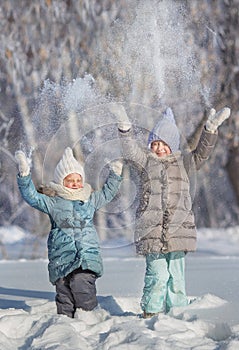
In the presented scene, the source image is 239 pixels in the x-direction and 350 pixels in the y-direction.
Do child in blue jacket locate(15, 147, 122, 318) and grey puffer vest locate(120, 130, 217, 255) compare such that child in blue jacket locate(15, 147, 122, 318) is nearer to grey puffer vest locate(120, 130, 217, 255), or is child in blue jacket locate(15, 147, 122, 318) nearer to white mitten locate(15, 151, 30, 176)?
white mitten locate(15, 151, 30, 176)

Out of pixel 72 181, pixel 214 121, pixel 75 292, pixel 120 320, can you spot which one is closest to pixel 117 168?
pixel 72 181

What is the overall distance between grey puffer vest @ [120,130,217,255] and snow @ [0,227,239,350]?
43 cm

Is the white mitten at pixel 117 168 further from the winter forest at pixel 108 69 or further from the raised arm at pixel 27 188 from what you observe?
the winter forest at pixel 108 69

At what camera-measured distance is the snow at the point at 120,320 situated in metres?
4.01

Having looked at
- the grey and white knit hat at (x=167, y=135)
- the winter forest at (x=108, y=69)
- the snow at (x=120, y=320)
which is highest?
the winter forest at (x=108, y=69)

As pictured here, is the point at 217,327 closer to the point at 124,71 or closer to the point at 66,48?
the point at 124,71

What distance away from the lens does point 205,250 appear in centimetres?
1207

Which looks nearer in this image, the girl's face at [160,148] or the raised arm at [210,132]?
the raised arm at [210,132]

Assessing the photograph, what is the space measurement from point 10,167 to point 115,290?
7.90 m

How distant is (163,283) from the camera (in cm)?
498

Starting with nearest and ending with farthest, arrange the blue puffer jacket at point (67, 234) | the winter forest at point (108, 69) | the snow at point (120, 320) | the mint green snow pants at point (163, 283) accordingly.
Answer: the snow at point (120, 320) < the blue puffer jacket at point (67, 234) < the mint green snow pants at point (163, 283) < the winter forest at point (108, 69)

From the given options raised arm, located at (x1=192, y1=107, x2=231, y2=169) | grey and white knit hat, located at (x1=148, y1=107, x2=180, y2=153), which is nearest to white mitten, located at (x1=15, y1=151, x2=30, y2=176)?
grey and white knit hat, located at (x1=148, y1=107, x2=180, y2=153)

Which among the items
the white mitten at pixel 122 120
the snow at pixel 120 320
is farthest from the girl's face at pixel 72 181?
the snow at pixel 120 320

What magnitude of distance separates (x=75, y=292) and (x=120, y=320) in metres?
0.39
